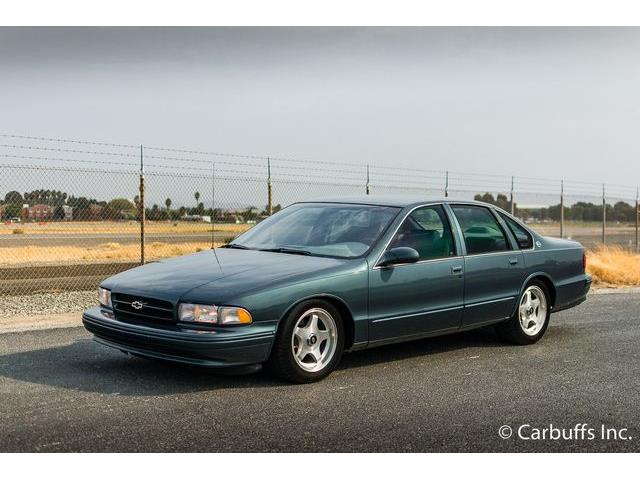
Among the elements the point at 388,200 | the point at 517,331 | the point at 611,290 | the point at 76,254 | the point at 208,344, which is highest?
the point at 388,200

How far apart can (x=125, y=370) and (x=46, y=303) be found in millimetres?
5173

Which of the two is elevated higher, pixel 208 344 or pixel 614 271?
pixel 208 344

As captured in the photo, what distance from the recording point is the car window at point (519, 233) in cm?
796

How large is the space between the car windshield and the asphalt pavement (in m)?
1.06

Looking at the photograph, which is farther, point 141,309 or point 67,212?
point 67,212

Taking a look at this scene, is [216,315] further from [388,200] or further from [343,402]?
[388,200]

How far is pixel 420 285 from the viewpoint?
6.73 meters

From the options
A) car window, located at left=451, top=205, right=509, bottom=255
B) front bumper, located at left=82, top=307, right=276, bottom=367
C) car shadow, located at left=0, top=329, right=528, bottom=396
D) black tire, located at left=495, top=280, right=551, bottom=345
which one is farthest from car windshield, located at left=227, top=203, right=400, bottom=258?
black tire, located at left=495, top=280, right=551, bottom=345

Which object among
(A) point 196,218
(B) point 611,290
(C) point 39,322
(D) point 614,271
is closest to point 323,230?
(C) point 39,322

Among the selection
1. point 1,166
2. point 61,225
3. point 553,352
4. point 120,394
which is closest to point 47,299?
point 1,166

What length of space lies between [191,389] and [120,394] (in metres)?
0.51

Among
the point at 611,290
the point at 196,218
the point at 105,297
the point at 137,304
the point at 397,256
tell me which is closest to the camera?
the point at 137,304

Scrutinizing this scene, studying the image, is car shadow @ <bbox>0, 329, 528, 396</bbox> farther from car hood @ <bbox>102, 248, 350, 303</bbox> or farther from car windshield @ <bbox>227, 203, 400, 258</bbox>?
car windshield @ <bbox>227, 203, 400, 258</bbox>

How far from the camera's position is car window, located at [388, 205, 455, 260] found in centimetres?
684
